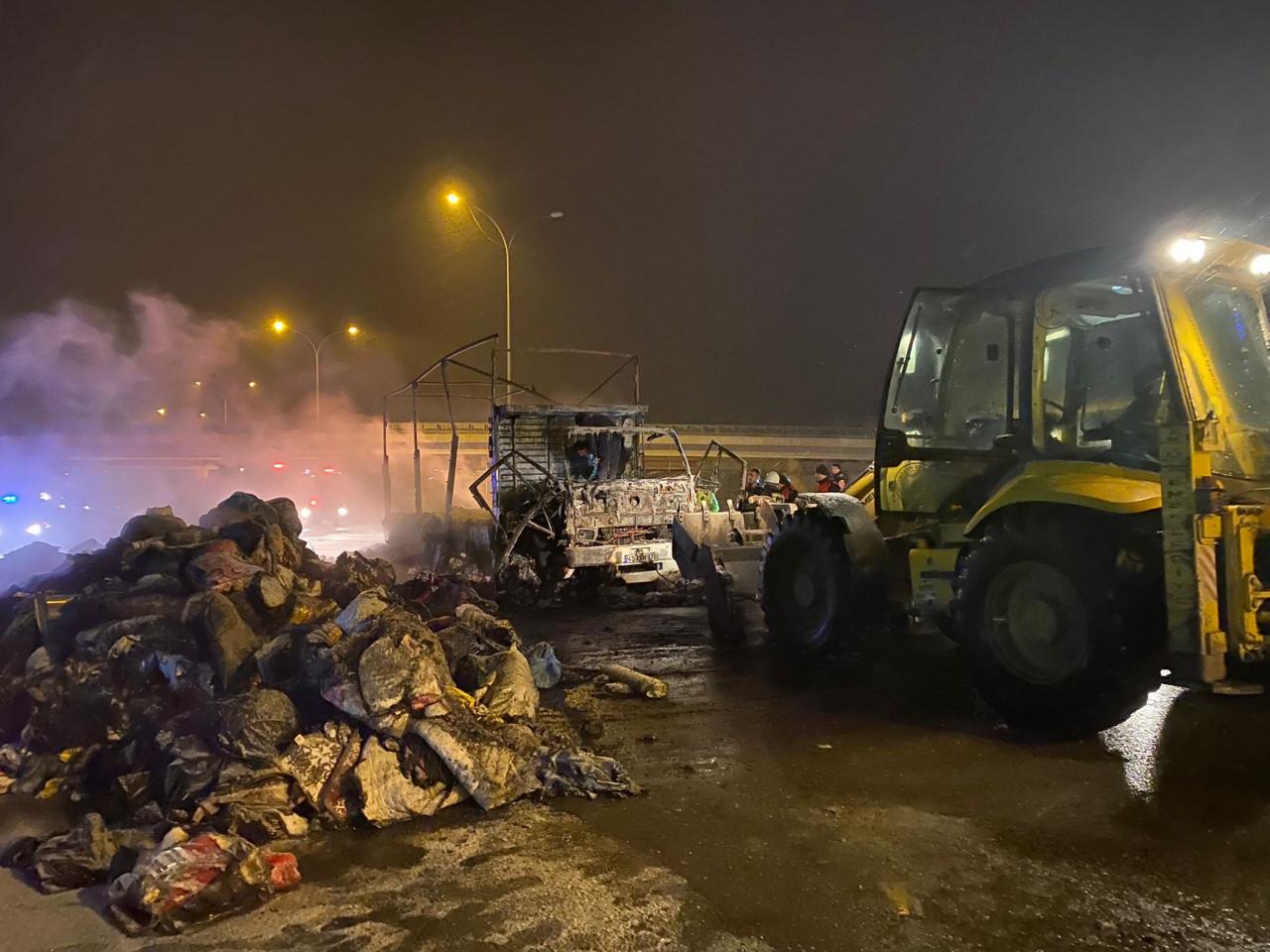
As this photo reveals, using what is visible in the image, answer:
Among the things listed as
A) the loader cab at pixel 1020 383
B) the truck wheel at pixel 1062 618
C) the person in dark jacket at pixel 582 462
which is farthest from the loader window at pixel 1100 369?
the person in dark jacket at pixel 582 462

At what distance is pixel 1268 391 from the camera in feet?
15.2

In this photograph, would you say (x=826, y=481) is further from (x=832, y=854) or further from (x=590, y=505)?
(x=832, y=854)

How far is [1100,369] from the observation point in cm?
484

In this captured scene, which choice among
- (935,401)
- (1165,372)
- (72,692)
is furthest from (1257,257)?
(72,692)

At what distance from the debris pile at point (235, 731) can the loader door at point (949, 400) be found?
293cm

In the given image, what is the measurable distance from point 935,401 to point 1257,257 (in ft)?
6.30

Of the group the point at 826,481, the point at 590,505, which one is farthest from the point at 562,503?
the point at 826,481

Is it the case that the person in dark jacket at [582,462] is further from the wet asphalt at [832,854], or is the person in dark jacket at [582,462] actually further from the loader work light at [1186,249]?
the loader work light at [1186,249]

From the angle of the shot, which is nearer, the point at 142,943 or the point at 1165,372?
the point at 142,943

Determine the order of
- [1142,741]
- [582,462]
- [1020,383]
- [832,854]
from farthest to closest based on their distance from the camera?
1. [582,462]
2. [1020,383]
3. [1142,741]
4. [832,854]

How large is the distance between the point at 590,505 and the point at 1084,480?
21.8ft

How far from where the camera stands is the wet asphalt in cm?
290

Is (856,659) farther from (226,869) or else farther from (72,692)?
(72,692)

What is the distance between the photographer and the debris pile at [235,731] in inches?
132
